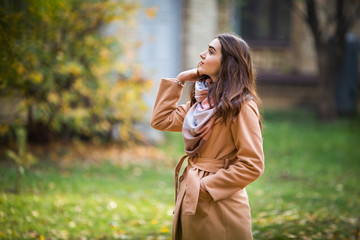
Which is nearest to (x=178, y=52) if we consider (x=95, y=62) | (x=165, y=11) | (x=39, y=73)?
(x=165, y=11)

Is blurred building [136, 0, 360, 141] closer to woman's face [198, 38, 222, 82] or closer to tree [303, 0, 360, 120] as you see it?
tree [303, 0, 360, 120]

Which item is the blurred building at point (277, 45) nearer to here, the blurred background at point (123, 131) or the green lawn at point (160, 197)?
the blurred background at point (123, 131)

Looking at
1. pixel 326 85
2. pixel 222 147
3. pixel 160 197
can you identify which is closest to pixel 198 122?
pixel 222 147

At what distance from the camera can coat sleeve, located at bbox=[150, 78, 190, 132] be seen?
311 centimetres

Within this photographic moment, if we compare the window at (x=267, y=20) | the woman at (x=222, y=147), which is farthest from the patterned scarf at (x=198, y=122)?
the window at (x=267, y=20)

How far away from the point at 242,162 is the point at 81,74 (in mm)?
6795

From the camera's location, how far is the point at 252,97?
279cm

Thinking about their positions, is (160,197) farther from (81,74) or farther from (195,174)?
(195,174)

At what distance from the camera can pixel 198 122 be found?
2.78 meters

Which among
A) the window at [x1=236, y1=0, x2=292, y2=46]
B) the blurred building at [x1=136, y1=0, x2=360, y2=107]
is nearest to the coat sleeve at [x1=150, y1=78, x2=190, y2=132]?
the blurred building at [x1=136, y1=0, x2=360, y2=107]

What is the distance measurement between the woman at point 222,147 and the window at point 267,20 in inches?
610

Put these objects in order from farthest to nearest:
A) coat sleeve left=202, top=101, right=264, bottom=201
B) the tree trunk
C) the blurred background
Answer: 1. the tree trunk
2. the blurred background
3. coat sleeve left=202, top=101, right=264, bottom=201

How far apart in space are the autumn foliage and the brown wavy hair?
5.11 metres

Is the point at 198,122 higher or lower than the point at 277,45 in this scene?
lower
